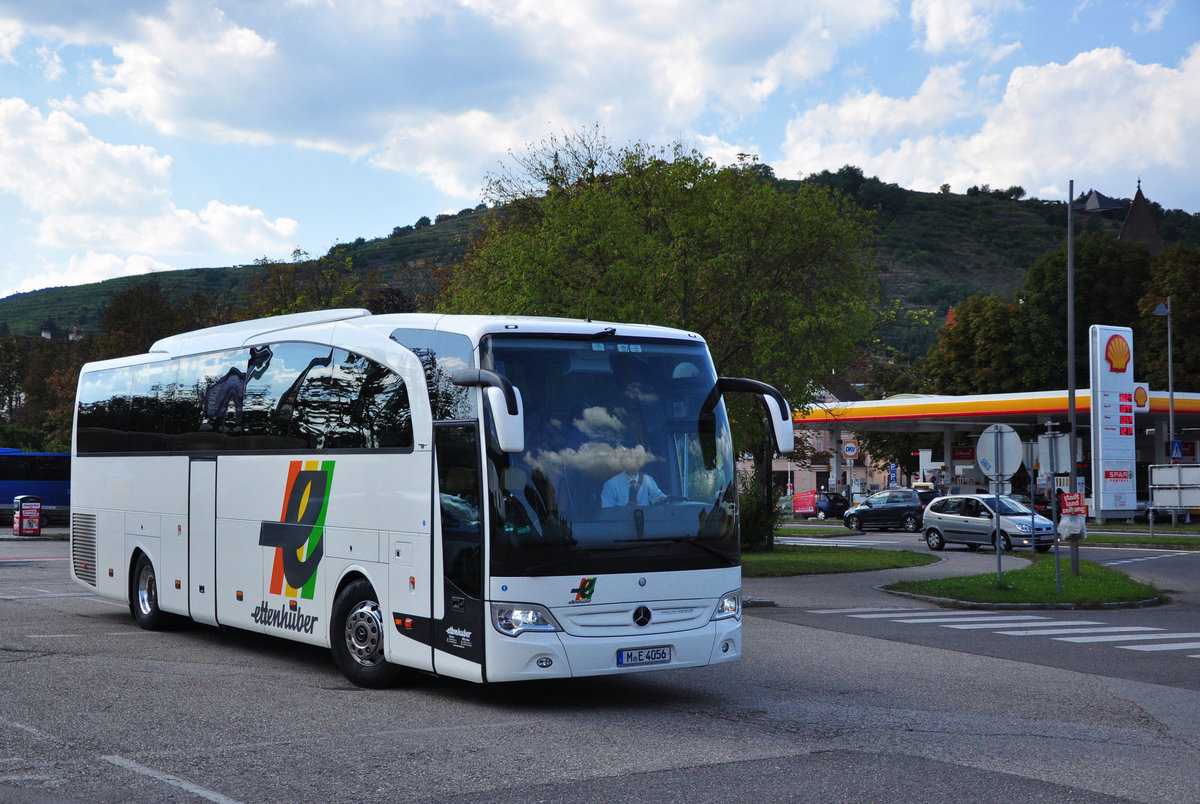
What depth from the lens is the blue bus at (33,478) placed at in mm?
47969

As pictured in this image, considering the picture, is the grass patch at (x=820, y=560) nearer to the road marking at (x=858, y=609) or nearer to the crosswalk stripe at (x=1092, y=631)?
the road marking at (x=858, y=609)

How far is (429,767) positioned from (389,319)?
4817 mm

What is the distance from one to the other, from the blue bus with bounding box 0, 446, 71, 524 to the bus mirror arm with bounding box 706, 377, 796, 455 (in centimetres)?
4294

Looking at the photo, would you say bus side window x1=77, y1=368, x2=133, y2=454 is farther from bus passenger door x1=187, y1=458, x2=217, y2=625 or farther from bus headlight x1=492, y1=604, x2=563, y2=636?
bus headlight x1=492, y1=604, x2=563, y2=636

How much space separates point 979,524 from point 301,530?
1178 inches

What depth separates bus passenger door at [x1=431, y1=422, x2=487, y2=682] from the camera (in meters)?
9.18

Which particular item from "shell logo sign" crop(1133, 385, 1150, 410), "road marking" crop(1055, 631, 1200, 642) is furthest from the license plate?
"shell logo sign" crop(1133, 385, 1150, 410)

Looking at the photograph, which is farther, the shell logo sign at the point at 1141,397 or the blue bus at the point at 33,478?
the shell logo sign at the point at 1141,397

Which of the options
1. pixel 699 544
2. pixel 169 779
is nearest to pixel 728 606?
pixel 699 544

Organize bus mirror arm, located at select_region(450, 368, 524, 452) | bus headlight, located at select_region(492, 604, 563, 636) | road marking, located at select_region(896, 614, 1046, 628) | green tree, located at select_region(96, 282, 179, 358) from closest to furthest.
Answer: bus mirror arm, located at select_region(450, 368, 524, 452), bus headlight, located at select_region(492, 604, 563, 636), road marking, located at select_region(896, 614, 1046, 628), green tree, located at select_region(96, 282, 179, 358)

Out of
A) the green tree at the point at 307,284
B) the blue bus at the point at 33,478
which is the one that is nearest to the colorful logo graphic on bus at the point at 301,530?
the green tree at the point at 307,284

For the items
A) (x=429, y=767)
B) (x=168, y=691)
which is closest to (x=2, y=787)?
(x=429, y=767)

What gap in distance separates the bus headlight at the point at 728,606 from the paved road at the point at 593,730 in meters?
0.71

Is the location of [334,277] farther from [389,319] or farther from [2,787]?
[2,787]
